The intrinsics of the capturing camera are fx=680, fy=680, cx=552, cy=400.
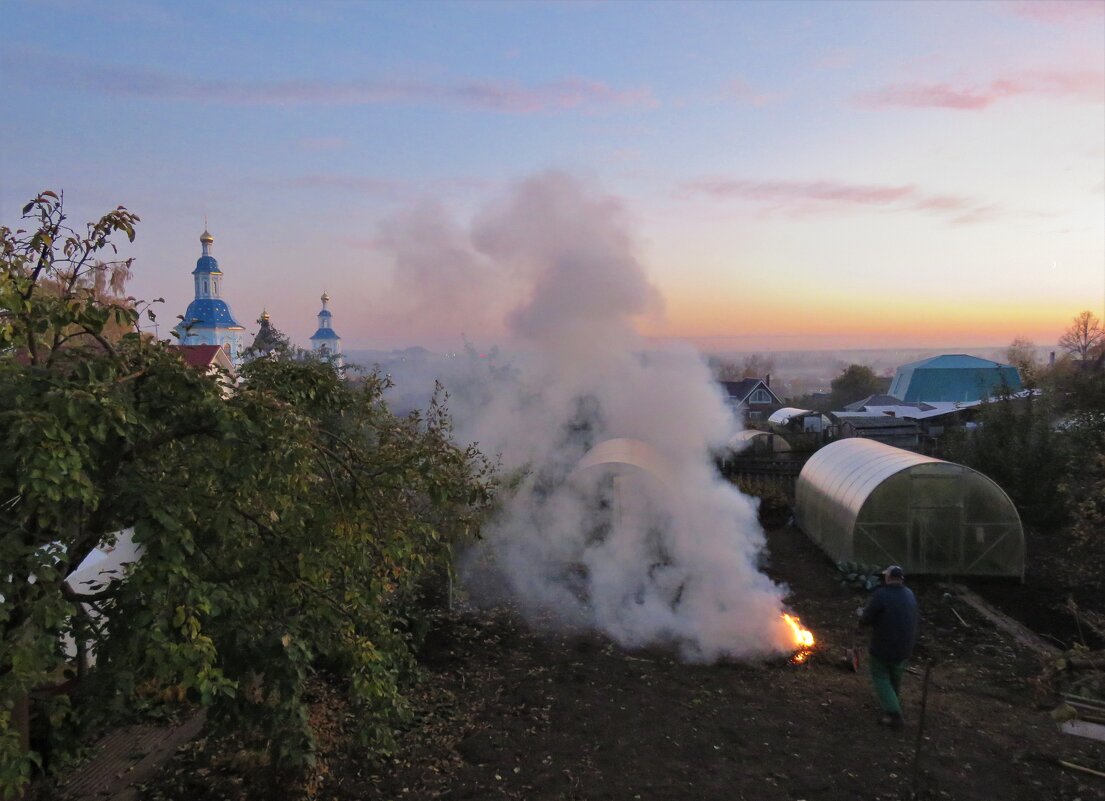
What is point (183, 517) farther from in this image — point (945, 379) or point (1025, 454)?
point (945, 379)

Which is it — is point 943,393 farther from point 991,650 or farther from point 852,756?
point 852,756

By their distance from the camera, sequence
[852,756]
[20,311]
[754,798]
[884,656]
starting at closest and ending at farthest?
[20,311], [754,798], [852,756], [884,656]

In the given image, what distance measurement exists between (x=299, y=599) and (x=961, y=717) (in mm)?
7367

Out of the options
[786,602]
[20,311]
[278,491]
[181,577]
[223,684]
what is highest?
[20,311]

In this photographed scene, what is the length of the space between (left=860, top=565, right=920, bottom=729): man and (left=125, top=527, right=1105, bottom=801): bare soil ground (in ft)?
1.03

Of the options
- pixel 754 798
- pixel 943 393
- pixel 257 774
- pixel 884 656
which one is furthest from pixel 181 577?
pixel 943 393

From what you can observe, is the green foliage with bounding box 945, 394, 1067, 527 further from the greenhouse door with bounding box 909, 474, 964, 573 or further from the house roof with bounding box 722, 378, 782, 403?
the house roof with bounding box 722, 378, 782, 403

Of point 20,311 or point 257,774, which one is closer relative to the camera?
point 20,311

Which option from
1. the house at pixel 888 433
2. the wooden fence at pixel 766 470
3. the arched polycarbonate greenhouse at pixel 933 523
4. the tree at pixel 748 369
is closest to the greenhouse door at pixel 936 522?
the arched polycarbonate greenhouse at pixel 933 523

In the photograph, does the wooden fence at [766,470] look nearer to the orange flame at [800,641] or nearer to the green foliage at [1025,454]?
the green foliage at [1025,454]

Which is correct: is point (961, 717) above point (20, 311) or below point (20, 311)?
below

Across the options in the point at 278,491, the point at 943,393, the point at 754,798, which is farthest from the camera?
the point at 943,393

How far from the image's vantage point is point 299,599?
494 cm

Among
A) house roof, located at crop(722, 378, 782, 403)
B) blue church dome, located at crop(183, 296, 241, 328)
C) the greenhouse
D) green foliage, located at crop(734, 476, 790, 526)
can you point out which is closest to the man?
green foliage, located at crop(734, 476, 790, 526)
